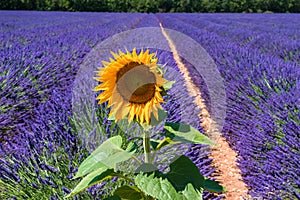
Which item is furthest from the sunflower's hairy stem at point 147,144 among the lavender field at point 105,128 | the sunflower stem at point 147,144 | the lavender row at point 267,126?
the lavender row at point 267,126

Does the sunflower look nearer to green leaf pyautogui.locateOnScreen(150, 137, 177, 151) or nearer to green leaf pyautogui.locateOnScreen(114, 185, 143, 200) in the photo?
green leaf pyautogui.locateOnScreen(150, 137, 177, 151)

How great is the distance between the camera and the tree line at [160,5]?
4825 cm

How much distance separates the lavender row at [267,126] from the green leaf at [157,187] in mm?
982

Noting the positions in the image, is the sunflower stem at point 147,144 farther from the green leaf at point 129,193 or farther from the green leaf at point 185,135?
the green leaf at point 129,193

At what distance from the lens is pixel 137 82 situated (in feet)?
2.99

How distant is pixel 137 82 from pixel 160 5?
178ft

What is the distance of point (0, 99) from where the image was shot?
3141 millimetres

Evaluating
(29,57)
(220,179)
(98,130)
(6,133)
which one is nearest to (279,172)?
(220,179)

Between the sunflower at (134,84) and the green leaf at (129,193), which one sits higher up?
the sunflower at (134,84)

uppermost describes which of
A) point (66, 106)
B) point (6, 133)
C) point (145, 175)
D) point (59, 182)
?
point (145, 175)

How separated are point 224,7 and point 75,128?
55.8 meters

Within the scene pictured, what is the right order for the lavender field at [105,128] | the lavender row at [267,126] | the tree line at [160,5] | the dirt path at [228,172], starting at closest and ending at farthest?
the lavender field at [105,128]
the lavender row at [267,126]
the dirt path at [228,172]
the tree line at [160,5]

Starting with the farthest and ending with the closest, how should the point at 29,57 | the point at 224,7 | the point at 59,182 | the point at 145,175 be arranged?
the point at 224,7, the point at 29,57, the point at 59,182, the point at 145,175

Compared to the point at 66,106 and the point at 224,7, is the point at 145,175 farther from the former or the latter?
the point at 224,7
